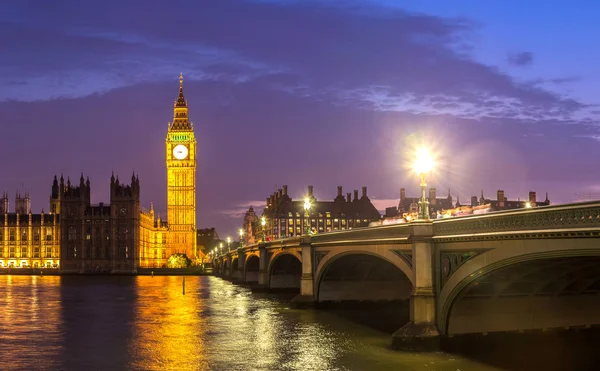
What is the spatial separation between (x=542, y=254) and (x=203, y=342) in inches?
898

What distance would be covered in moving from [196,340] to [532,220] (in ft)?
77.6

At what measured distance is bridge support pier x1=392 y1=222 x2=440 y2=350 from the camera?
3403 cm

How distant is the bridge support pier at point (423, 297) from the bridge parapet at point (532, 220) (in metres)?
1.28

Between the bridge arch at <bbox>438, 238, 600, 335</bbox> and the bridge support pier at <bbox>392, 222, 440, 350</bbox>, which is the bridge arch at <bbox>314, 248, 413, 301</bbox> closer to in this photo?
the bridge arch at <bbox>438, 238, 600, 335</bbox>

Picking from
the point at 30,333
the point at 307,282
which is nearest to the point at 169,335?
the point at 30,333

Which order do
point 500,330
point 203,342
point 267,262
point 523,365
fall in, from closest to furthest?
point 523,365, point 500,330, point 203,342, point 267,262

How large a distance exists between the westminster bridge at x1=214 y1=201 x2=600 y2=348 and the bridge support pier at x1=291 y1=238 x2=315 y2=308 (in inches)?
451

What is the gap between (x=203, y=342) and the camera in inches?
1666

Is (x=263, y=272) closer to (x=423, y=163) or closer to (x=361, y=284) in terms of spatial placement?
(x=361, y=284)

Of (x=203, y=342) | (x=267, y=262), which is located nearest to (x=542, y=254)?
(x=203, y=342)

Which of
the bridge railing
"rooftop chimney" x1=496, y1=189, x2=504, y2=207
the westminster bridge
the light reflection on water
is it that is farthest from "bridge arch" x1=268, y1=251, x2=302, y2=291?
"rooftop chimney" x1=496, y1=189, x2=504, y2=207

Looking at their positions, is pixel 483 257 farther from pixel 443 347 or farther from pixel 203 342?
pixel 203 342

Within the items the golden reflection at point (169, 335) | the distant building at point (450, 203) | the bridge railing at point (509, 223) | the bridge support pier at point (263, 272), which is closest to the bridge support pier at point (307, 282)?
the golden reflection at point (169, 335)

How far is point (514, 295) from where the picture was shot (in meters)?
35.6
